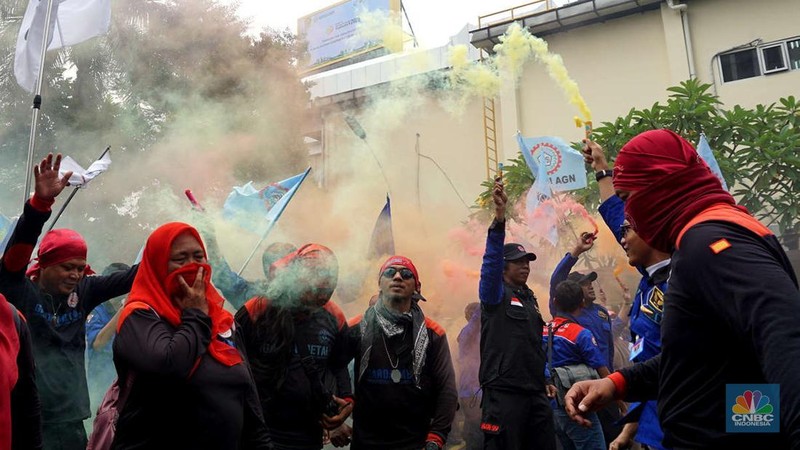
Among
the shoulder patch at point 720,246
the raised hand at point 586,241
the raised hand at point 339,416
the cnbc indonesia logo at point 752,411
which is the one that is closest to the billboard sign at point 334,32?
the raised hand at point 586,241

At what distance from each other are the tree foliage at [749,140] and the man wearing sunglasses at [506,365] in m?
6.09

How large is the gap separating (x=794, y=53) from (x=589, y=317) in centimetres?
948

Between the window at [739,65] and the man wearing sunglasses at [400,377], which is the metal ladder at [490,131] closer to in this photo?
the window at [739,65]

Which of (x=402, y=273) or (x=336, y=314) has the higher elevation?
(x=402, y=273)

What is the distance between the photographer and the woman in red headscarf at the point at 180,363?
2453mm

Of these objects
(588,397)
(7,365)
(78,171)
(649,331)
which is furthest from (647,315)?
(78,171)

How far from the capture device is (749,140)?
31.8ft

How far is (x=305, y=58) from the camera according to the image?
1074 cm

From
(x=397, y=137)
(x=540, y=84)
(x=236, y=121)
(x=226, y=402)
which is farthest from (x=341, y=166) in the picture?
(x=226, y=402)

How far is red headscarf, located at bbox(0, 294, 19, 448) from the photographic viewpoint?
7.08 feet

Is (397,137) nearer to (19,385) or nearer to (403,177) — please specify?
(403,177)

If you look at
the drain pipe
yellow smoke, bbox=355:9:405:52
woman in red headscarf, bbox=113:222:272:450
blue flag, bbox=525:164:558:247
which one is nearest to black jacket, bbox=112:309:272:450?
woman in red headscarf, bbox=113:222:272:450

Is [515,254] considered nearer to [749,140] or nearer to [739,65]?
[749,140]

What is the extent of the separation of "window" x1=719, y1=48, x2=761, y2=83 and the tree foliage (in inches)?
108
